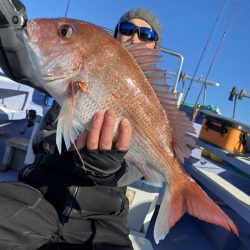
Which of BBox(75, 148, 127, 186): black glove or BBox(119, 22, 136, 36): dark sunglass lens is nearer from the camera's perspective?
BBox(75, 148, 127, 186): black glove

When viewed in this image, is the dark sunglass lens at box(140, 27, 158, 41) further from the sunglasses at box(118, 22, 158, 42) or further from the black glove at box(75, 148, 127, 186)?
the black glove at box(75, 148, 127, 186)

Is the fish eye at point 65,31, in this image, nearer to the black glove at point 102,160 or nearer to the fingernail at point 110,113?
the fingernail at point 110,113

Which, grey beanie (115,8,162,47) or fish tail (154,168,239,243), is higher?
grey beanie (115,8,162,47)

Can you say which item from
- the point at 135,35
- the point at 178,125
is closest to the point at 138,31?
the point at 135,35

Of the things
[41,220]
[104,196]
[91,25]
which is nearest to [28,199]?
[41,220]

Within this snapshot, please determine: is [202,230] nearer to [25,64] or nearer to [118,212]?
[118,212]

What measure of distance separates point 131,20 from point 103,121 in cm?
114

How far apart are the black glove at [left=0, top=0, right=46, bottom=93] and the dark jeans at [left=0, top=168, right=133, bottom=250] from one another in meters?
0.61

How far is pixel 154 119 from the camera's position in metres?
1.47

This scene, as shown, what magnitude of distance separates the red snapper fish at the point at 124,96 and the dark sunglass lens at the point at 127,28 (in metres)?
0.79

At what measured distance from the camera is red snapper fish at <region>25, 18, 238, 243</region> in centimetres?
134

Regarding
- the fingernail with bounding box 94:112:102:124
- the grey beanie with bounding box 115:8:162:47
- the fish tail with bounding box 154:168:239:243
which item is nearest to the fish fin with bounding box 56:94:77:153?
the fingernail with bounding box 94:112:102:124

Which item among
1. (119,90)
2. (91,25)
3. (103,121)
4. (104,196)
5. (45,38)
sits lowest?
(104,196)

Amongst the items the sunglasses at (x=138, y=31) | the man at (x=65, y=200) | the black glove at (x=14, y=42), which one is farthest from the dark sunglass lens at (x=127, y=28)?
the black glove at (x=14, y=42)
